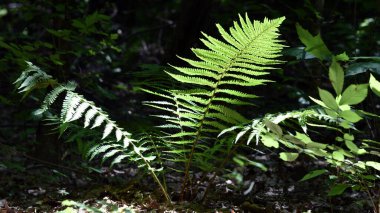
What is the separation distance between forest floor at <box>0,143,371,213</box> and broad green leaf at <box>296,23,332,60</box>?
0.62 metres

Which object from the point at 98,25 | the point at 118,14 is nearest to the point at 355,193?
the point at 98,25

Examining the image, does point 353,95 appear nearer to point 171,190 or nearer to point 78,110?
point 78,110

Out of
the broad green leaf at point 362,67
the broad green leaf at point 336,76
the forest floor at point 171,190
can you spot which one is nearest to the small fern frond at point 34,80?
the forest floor at point 171,190

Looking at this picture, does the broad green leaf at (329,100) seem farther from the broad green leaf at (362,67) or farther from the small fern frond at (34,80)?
the small fern frond at (34,80)

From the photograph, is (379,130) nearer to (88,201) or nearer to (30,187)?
(88,201)

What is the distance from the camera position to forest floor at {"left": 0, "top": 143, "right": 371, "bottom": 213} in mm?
2191

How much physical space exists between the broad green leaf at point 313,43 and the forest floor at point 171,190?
619mm

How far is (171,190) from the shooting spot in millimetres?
2512

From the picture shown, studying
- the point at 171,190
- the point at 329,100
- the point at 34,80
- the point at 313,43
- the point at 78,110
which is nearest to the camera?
the point at 329,100

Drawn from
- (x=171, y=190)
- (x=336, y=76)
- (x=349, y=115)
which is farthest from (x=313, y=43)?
(x=171, y=190)

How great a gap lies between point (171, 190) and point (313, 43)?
48.3 inches

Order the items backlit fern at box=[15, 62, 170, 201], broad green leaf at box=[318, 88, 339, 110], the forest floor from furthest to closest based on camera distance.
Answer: the forest floor < backlit fern at box=[15, 62, 170, 201] < broad green leaf at box=[318, 88, 339, 110]

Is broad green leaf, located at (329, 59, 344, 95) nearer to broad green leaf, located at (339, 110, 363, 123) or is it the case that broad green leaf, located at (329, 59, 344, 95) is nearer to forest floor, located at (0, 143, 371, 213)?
broad green leaf, located at (339, 110, 363, 123)

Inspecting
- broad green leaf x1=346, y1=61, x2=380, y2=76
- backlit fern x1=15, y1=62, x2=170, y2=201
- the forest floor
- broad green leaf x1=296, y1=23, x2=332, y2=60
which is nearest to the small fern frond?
backlit fern x1=15, y1=62, x2=170, y2=201
